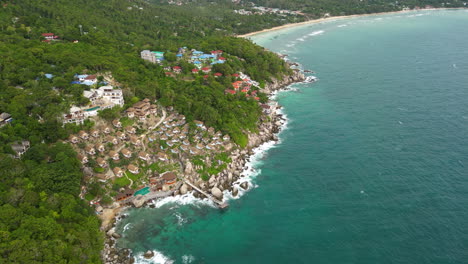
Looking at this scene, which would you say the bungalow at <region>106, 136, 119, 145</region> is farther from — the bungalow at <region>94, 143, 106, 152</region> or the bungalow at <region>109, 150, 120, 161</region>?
the bungalow at <region>109, 150, 120, 161</region>

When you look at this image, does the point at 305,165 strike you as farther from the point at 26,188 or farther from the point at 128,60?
the point at 128,60

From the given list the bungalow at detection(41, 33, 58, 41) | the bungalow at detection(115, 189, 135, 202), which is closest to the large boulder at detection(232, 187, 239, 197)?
the bungalow at detection(115, 189, 135, 202)

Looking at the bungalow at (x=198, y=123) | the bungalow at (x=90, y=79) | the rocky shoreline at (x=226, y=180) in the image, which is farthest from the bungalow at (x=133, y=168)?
the bungalow at (x=90, y=79)

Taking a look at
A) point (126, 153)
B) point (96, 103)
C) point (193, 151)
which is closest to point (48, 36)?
point (96, 103)

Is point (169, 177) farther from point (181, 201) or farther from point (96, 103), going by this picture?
point (96, 103)

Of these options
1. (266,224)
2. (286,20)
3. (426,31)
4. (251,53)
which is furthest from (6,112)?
(426,31)
